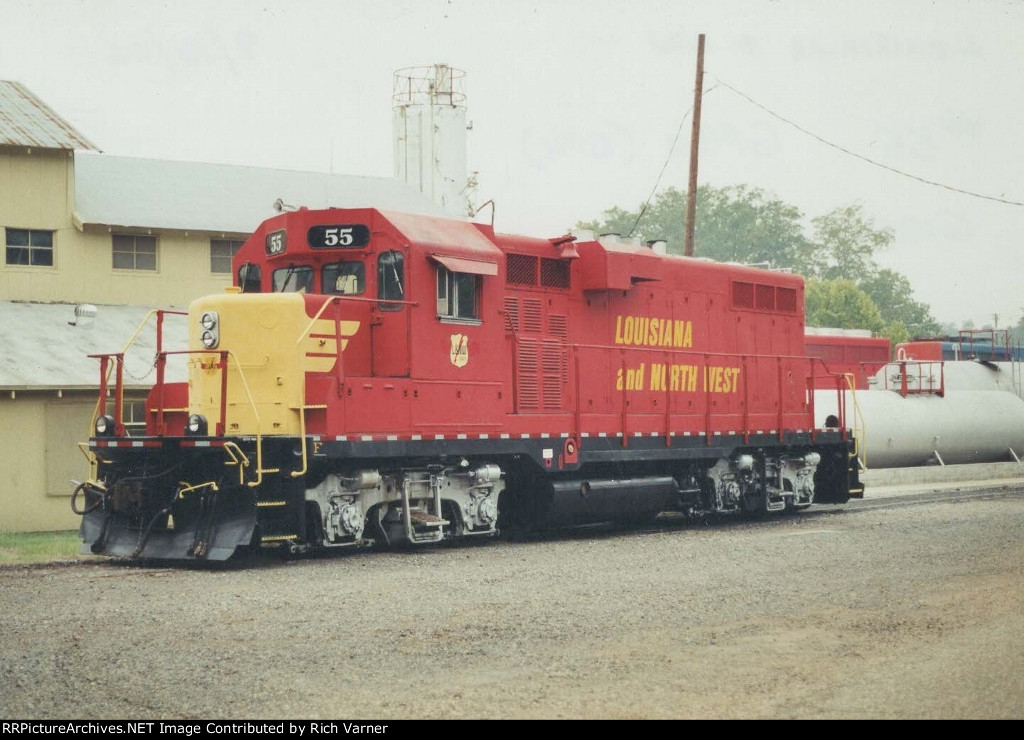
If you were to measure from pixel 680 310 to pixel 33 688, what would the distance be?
1345 centimetres

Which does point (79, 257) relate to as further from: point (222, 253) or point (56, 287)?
point (222, 253)

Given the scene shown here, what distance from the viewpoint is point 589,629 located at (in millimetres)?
8828

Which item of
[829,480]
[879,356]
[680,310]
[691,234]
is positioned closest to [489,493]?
[680,310]

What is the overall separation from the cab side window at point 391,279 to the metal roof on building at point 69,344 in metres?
7.34

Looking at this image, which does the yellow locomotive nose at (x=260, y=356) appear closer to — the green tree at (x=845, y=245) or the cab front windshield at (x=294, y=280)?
the cab front windshield at (x=294, y=280)

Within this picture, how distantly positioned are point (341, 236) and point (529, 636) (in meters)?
7.16

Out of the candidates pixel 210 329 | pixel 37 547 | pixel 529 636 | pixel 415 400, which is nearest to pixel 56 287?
pixel 37 547

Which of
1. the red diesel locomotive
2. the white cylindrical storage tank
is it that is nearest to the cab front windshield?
the red diesel locomotive

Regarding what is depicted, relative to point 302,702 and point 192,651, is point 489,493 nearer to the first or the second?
point 192,651

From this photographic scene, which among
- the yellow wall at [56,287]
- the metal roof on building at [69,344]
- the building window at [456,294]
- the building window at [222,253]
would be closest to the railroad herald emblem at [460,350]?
the building window at [456,294]

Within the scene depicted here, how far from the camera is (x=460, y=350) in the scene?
14.9 metres

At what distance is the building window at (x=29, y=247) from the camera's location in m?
23.9

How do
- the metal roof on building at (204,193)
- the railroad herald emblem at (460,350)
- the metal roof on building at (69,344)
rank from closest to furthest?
the railroad herald emblem at (460,350), the metal roof on building at (69,344), the metal roof on building at (204,193)

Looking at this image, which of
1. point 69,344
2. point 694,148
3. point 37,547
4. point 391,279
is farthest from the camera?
point 694,148
